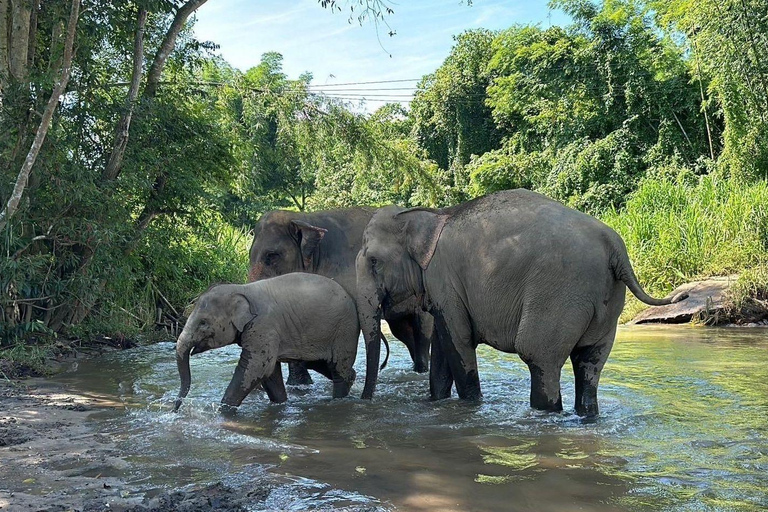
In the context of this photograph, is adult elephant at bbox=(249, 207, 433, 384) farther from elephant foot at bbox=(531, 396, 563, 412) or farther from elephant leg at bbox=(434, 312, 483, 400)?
elephant foot at bbox=(531, 396, 563, 412)

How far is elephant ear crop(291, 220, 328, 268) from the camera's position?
8.50 meters

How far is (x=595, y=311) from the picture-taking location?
6.06m

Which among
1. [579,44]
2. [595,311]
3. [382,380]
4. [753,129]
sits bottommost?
[382,380]

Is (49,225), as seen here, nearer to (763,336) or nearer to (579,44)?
(763,336)

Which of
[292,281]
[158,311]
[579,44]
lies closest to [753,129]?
[579,44]

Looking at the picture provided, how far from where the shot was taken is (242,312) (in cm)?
686

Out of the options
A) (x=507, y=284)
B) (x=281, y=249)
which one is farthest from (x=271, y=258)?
(x=507, y=284)

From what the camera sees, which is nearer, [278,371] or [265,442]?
[265,442]

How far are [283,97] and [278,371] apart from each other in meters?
9.09

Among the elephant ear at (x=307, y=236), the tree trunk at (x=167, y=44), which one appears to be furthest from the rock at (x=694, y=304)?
the tree trunk at (x=167, y=44)

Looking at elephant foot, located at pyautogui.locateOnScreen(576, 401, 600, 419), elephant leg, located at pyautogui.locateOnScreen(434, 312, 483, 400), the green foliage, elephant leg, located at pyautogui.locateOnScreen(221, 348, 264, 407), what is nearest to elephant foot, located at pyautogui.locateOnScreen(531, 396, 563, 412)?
elephant foot, located at pyautogui.locateOnScreen(576, 401, 600, 419)

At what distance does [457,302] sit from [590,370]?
122 centimetres

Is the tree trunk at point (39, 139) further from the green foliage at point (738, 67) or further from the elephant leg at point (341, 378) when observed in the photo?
the green foliage at point (738, 67)

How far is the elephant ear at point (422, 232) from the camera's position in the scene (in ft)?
23.1
